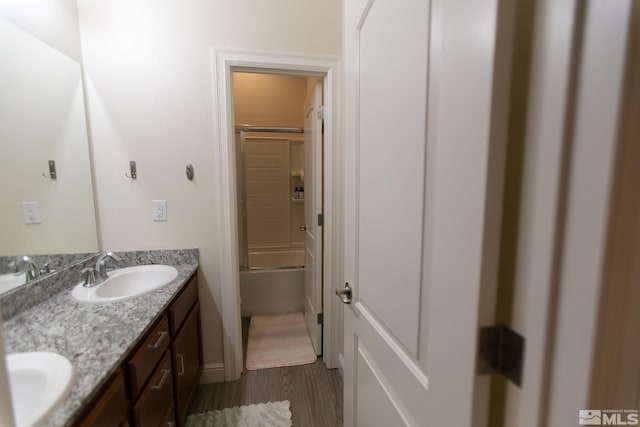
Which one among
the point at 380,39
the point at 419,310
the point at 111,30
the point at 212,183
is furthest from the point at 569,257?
the point at 111,30

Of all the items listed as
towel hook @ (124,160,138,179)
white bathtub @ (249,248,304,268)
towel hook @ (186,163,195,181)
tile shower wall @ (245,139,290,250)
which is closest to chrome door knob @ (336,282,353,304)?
towel hook @ (186,163,195,181)

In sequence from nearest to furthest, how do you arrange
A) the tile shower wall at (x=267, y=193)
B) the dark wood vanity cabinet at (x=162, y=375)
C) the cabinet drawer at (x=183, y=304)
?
the dark wood vanity cabinet at (x=162, y=375) → the cabinet drawer at (x=183, y=304) → the tile shower wall at (x=267, y=193)

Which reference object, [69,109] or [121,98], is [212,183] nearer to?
[121,98]

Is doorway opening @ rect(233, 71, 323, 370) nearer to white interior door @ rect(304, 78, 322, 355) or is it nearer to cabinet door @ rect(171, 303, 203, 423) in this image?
white interior door @ rect(304, 78, 322, 355)

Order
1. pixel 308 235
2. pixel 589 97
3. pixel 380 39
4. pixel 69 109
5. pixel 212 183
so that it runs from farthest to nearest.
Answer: pixel 308 235 < pixel 212 183 < pixel 69 109 < pixel 380 39 < pixel 589 97

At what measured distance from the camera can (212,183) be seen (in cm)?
175

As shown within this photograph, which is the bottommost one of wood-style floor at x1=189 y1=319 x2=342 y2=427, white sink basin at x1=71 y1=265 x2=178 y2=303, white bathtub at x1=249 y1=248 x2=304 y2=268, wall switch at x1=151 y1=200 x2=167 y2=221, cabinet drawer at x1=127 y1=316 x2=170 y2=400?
wood-style floor at x1=189 y1=319 x2=342 y2=427

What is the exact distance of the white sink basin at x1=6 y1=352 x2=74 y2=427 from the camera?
66 centimetres

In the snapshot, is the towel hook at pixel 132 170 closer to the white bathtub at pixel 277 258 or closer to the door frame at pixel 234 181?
the door frame at pixel 234 181

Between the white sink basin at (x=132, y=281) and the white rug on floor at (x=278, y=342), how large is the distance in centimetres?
97

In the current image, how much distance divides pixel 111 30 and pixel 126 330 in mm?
1721

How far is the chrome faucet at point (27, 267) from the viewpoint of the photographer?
1123mm

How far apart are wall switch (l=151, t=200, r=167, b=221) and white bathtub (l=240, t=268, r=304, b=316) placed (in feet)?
3.84

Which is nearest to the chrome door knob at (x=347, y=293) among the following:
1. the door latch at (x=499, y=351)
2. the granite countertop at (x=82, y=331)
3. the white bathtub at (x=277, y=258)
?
the door latch at (x=499, y=351)
